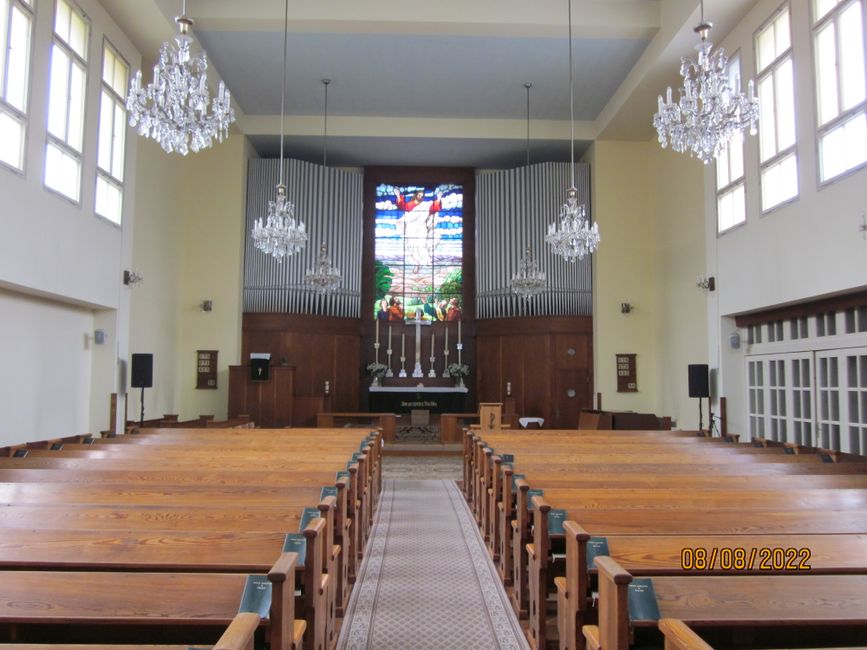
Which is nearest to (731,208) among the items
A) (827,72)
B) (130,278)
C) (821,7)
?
(827,72)

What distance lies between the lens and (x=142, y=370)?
28.7 ft

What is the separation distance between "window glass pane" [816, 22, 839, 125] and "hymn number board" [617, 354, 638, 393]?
5.89m

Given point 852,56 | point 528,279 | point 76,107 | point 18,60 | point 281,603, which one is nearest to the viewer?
point 281,603

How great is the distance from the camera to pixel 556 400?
12.2 metres

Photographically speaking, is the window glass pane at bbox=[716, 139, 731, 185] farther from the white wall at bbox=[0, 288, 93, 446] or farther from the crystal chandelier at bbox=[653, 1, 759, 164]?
the white wall at bbox=[0, 288, 93, 446]

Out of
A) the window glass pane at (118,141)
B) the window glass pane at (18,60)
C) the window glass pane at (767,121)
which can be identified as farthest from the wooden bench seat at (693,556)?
the window glass pane at (118,141)

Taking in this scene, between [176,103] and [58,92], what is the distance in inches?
141

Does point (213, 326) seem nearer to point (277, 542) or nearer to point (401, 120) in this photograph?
point (401, 120)

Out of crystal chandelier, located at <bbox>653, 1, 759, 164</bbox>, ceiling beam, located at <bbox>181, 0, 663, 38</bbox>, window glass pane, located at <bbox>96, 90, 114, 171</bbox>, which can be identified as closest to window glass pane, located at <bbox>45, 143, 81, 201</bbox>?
window glass pane, located at <bbox>96, 90, 114, 171</bbox>

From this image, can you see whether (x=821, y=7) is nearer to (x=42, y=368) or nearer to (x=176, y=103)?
(x=176, y=103)

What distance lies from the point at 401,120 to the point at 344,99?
3.98 feet

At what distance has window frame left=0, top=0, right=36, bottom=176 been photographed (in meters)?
6.22

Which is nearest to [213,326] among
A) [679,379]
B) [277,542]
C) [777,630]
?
[679,379]

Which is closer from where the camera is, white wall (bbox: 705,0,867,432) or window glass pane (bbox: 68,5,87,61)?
white wall (bbox: 705,0,867,432)
